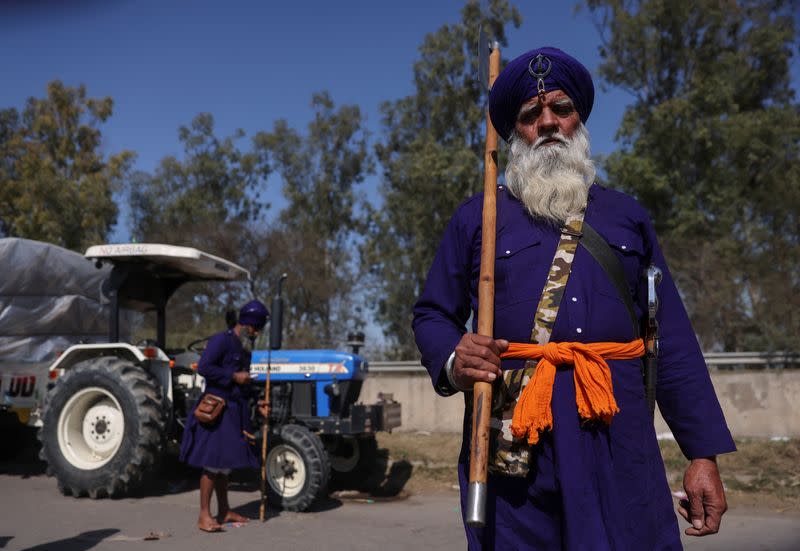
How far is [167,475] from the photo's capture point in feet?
34.6

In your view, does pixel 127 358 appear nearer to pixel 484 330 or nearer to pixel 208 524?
pixel 208 524

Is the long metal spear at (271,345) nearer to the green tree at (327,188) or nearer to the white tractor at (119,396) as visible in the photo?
the white tractor at (119,396)

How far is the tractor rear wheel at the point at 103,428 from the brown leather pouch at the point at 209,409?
1.44 m

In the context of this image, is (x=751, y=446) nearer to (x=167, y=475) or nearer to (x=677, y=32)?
(x=167, y=475)

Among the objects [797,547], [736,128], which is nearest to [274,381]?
[797,547]

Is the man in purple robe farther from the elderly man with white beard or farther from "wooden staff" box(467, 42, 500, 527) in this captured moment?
"wooden staff" box(467, 42, 500, 527)

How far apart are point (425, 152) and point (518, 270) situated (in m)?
28.1

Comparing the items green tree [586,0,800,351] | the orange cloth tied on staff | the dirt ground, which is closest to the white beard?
the orange cloth tied on staff

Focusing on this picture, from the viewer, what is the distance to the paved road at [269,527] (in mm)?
6574

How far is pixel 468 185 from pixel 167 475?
20683 mm

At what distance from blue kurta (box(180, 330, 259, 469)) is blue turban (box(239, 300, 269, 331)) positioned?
0.19 meters

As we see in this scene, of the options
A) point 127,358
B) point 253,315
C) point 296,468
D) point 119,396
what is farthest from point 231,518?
point 127,358

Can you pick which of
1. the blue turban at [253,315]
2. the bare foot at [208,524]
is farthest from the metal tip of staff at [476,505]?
the blue turban at [253,315]

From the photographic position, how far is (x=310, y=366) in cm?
956
